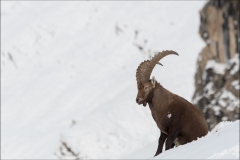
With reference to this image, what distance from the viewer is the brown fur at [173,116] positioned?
799cm

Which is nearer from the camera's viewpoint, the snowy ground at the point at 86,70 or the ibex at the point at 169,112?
the ibex at the point at 169,112

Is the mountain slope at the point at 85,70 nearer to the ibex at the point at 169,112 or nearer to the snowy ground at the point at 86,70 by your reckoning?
the snowy ground at the point at 86,70

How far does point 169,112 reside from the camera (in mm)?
8047

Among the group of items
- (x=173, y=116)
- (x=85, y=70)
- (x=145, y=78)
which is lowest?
(x=173, y=116)

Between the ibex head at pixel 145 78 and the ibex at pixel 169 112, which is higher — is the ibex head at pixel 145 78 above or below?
above

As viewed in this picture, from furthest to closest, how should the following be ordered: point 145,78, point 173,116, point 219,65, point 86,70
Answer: point 86,70
point 219,65
point 145,78
point 173,116

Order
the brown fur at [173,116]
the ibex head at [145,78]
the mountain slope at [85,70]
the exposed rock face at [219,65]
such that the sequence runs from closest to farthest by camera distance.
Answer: the brown fur at [173,116], the ibex head at [145,78], the exposed rock face at [219,65], the mountain slope at [85,70]

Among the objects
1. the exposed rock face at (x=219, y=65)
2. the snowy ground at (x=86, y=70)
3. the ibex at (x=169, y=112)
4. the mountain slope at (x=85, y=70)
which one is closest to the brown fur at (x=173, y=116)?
the ibex at (x=169, y=112)

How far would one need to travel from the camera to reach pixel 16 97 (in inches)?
2005

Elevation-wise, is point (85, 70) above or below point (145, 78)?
above

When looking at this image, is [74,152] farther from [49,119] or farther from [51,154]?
[49,119]

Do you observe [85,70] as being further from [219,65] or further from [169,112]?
[169,112]

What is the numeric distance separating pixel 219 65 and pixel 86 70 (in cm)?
2529

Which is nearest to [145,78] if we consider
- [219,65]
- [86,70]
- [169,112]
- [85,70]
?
[169,112]
